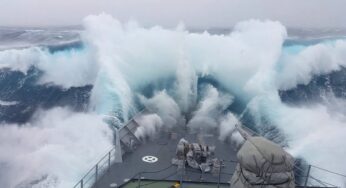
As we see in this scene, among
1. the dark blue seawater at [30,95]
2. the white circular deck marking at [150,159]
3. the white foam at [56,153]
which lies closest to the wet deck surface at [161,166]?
the white circular deck marking at [150,159]

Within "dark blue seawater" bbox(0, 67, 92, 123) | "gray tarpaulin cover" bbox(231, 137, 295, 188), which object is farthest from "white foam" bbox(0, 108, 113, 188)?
"gray tarpaulin cover" bbox(231, 137, 295, 188)

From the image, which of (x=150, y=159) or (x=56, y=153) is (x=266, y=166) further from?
(x=56, y=153)

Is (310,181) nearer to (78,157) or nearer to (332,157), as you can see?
(332,157)

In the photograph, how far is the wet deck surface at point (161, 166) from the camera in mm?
10570

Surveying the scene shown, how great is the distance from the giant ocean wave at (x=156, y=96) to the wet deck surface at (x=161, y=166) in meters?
1.78

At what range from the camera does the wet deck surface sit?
10.6 m

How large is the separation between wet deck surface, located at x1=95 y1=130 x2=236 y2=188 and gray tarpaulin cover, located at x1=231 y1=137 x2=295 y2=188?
4365mm

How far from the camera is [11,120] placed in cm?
2283

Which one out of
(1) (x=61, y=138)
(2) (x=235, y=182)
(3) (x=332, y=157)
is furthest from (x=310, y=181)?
(1) (x=61, y=138)

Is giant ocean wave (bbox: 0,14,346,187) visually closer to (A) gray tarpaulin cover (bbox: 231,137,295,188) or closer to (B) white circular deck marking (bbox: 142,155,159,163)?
(B) white circular deck marking (bbox: 142,155,159,163)

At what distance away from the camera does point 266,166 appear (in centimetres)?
596

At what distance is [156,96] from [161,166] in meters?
8.12

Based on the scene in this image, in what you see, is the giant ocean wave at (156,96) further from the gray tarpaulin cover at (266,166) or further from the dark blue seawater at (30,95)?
the gray tarpaulin cover at (266,166)

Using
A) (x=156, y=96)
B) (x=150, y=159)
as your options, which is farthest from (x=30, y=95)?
(x=150, y=159)
